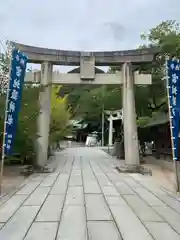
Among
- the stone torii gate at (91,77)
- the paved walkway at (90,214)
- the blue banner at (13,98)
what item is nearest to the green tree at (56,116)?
the stone torii gate at (91,77)

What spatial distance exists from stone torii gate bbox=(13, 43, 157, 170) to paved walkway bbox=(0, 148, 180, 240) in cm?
530

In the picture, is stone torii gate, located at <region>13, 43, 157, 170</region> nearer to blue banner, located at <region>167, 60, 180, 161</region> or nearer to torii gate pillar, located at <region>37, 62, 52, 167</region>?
torii gate pillar, located at <region>37, 62, 52, 167</region>

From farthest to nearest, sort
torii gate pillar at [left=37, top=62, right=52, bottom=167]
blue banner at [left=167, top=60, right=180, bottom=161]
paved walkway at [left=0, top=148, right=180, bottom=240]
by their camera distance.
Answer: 1. torii gate pillar at [left=37, top=62, right=52, bottom=167]
2. blue banner at [left=167, top=60, right=180, bottom=161]
3. paved walkway at [left=0, top=148, right=180, bottom=240]

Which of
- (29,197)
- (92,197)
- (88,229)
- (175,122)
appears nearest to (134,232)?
(88,229)

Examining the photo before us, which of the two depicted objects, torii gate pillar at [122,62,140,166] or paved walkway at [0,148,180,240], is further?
torii gate pillar at [122,62,140,166]

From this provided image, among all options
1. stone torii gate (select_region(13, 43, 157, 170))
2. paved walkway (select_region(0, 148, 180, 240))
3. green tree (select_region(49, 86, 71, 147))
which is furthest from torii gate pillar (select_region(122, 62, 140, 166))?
green tree (select_region(49, 86, 71, 147))

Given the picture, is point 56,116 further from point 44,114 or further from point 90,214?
point 90,214

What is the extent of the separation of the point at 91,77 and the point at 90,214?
31.2 feet

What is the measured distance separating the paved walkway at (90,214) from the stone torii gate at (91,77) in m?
5.30

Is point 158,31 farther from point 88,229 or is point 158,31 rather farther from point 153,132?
point 88,229

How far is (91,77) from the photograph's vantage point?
14.1 metres

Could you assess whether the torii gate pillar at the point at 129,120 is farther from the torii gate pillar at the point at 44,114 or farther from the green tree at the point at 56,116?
the green tree at the point at 56,116

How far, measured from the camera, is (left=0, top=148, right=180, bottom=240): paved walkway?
4266 mm

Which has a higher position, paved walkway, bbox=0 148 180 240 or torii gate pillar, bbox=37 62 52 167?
torii gate pillar, bbox=37 62 52 167
